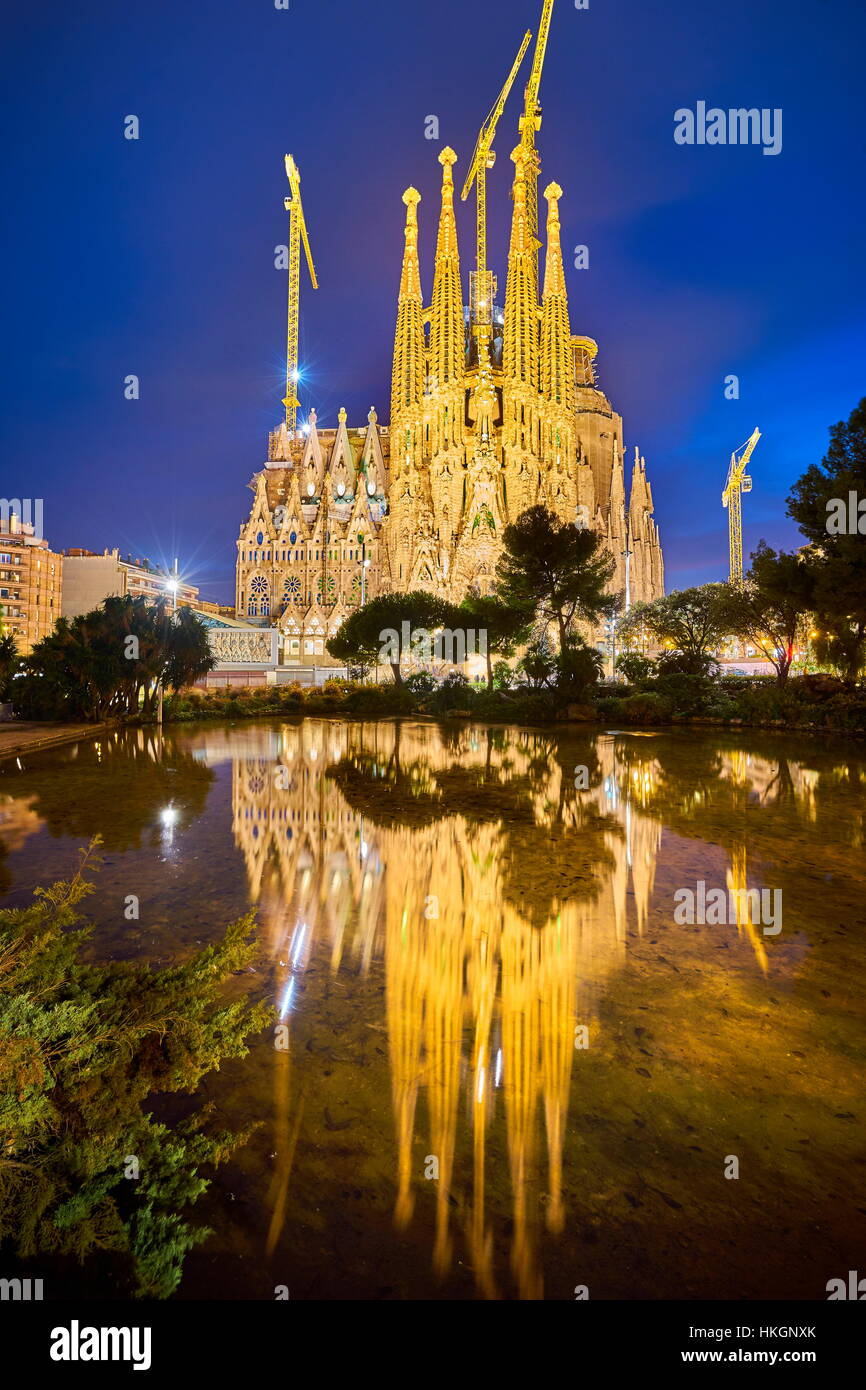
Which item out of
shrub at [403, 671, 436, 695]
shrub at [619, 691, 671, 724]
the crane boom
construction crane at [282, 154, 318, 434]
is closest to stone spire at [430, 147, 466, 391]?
the crane boom

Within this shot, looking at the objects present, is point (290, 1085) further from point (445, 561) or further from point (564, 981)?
point (445, 561)

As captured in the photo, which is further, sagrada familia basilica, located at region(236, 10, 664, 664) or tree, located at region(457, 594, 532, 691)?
sagrada familia basilica, located at region(236, 10, 664, 664)

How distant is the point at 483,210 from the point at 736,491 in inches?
2443

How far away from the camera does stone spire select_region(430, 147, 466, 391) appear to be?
Answer: 60219mm

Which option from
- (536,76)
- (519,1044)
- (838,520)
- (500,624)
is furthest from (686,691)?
(536,76)

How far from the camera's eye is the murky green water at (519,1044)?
1.91 meters

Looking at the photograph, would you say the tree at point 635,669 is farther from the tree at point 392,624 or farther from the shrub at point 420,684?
the tree at point 392,624

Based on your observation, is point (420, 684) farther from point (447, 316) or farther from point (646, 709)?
point (447, 316)

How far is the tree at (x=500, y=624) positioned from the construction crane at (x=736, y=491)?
287ft

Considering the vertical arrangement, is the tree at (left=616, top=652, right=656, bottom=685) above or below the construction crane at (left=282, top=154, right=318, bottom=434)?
below

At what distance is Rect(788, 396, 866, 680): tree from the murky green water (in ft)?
44.4

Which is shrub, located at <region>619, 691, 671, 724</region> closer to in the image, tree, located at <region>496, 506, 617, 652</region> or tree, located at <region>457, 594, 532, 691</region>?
tree, located at <region>496, 506, 617, 652</region>

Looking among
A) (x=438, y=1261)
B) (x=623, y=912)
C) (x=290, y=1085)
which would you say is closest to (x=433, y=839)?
(x=623, y=912)
